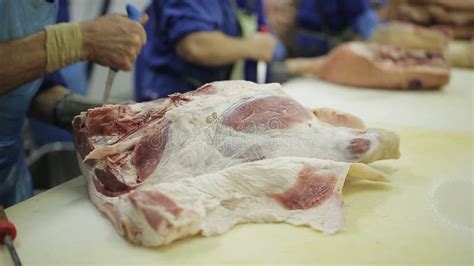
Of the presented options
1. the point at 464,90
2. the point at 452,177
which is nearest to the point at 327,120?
the point at 452,177

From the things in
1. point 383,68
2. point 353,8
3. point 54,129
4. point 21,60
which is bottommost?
point 54,129

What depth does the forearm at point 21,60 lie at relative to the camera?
1.65 metres

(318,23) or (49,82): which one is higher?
(49,82)

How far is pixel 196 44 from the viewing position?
2.61m

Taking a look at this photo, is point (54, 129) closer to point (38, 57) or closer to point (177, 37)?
point (177, 37)

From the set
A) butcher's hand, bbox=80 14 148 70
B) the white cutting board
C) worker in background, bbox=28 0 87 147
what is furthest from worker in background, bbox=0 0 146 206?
worker in background, bbox=28 0 87 147

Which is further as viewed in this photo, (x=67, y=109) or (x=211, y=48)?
(x=211, y=48)

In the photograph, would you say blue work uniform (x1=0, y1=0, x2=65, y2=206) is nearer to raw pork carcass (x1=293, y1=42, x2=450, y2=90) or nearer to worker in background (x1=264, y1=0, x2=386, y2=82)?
raw pork carcass (x1=293, y1=42, x2=450, y2=90)

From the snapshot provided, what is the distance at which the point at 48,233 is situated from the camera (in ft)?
4.25

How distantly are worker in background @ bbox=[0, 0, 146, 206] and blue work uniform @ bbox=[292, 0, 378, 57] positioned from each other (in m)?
2.68

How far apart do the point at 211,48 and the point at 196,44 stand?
0.25 ft

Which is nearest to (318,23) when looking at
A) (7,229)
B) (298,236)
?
(298,236)

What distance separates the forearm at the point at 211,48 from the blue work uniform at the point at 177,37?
4 cm

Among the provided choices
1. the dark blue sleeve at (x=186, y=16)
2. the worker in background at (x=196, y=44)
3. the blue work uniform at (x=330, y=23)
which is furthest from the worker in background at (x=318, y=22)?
the dark blue sleeve at (x=186, y=16)
